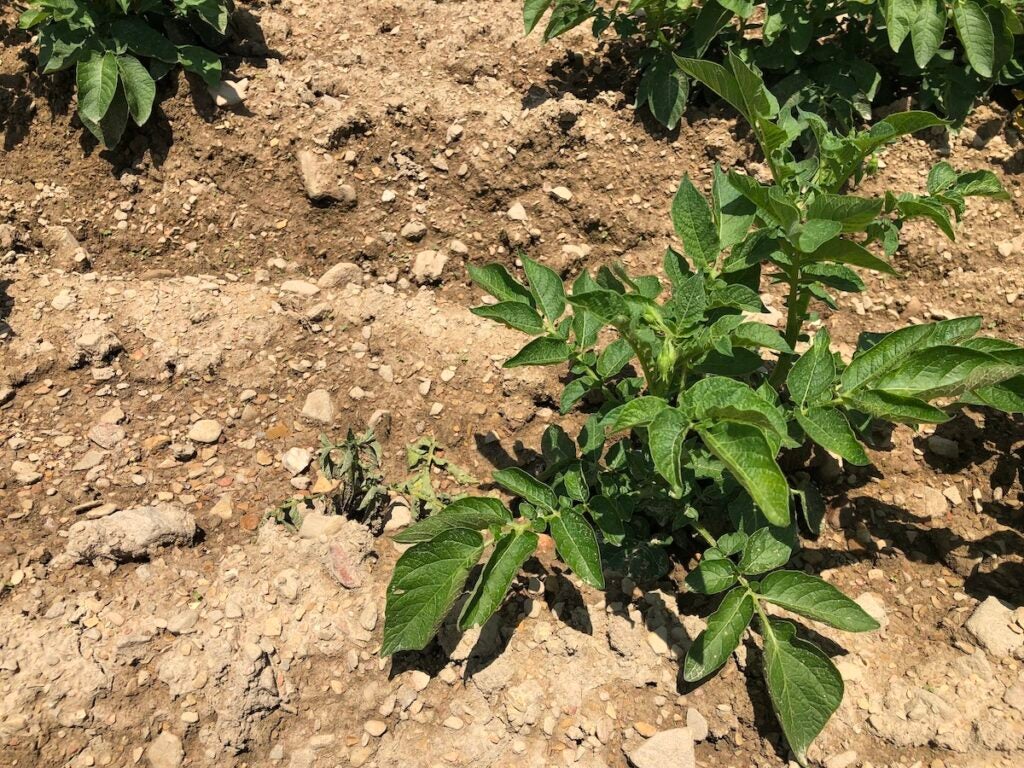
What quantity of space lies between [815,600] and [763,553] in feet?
0.53

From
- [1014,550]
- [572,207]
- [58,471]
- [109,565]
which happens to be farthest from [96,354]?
[1014,550]

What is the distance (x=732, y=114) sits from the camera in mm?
3529

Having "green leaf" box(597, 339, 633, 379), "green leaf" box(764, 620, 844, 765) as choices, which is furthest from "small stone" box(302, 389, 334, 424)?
"green leaf" box(764, 620, 844, 765)

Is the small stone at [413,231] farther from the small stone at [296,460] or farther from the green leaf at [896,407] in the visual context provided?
the green leaf at [896,407]

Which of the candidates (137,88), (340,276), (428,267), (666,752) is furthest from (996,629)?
(137,88)

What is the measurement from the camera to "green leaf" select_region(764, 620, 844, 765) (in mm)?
1907

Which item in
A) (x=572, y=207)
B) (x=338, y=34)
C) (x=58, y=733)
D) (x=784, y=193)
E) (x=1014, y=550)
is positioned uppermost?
(x=784, y=193)

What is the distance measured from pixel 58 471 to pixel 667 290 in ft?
7.09

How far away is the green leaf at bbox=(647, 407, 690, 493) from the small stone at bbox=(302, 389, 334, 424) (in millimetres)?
1361

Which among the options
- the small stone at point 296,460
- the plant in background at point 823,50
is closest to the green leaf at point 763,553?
the small stone at point 296,460

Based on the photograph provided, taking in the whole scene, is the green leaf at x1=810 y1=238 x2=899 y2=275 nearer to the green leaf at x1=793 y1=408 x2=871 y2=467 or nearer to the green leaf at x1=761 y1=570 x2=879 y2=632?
the green leaf at x1=793 y1=408 x2=871 y2=467

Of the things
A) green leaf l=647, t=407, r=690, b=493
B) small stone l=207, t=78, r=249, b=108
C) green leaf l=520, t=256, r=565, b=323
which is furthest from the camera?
small stone l=207, t=78, r=249, b=108

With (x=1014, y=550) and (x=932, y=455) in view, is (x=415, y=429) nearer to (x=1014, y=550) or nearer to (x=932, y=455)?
(x=932, y=455)

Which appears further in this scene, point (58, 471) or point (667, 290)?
point (667, 290)
